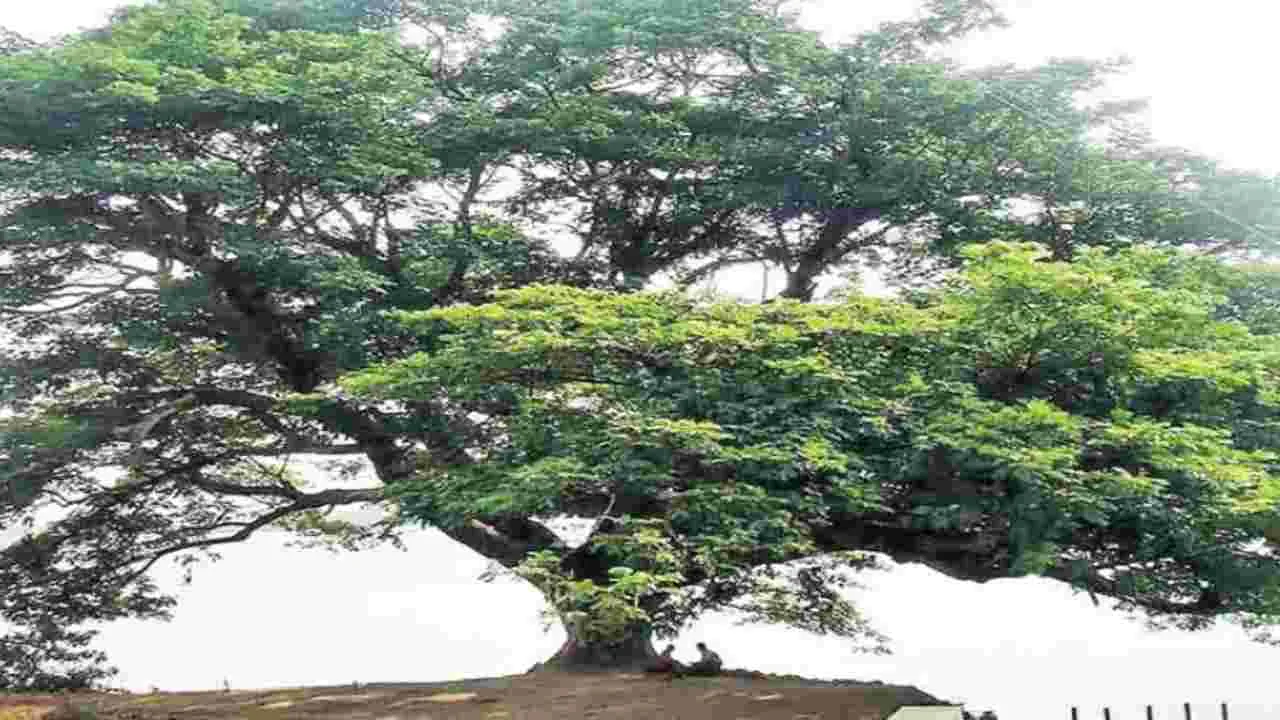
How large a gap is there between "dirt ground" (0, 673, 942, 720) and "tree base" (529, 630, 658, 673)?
19 cm

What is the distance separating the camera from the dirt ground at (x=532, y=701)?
5762mm

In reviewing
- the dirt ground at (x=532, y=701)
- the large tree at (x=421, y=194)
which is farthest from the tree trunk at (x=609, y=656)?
the large tree at (x=421, y=194)

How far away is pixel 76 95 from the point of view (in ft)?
22.1

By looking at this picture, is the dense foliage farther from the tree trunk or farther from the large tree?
the tree trunk

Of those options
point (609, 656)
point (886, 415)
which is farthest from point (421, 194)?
point (886, 415)

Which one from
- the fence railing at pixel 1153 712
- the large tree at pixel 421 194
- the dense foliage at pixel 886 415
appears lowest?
the fence railing at pixel 1153 712

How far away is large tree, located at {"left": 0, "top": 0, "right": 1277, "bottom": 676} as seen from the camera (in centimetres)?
694

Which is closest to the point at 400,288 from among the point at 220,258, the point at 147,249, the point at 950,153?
the point at 220,258

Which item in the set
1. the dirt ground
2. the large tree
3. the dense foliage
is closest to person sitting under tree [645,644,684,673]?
the dirt ground

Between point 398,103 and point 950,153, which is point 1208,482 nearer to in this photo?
point 950,153

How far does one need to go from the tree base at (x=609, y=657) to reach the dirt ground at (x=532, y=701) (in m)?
0.19

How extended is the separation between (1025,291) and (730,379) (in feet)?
4.16

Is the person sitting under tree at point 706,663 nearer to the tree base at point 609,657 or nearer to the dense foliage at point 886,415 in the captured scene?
the tree base at point 609,657

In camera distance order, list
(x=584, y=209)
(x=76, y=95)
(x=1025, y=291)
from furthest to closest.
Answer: (x=584, y=209), (x=76, y=95), (x=1025, y=291)
